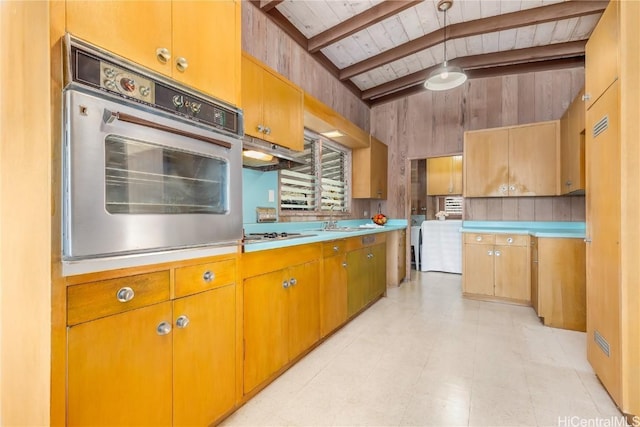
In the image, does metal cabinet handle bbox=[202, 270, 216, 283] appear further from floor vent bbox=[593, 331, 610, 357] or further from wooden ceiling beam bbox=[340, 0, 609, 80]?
wooden ceiling beam bbox=[340, 0, 609, 80]

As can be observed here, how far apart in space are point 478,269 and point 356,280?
185 cm

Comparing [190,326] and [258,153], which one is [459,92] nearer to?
[258,153]

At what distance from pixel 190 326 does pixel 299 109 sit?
186 centimetres

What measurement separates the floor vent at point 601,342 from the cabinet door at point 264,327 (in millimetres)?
1898

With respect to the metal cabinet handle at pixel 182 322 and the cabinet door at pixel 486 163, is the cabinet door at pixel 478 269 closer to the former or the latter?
the cabinet door at pixel 486 163

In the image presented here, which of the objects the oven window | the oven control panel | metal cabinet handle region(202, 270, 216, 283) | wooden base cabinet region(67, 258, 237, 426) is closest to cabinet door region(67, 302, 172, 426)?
wooden base cabinet region(67, 258, 237, 426)

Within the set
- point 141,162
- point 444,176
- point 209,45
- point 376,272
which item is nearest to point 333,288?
point 376,272

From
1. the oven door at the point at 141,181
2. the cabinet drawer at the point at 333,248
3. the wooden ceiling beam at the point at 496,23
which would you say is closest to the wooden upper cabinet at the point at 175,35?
the oven door at the point at 141,181

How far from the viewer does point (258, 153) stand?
6.97ft

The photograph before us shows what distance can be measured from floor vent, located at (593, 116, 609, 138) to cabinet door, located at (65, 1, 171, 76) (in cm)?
233

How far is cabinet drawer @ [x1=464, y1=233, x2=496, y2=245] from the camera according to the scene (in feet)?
12.3

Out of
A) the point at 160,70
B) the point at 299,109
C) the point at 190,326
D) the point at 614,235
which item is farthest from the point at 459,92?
the point at 190,326

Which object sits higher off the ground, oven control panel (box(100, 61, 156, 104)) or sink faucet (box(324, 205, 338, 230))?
oven control panel (box(100, 61, 156, 104))

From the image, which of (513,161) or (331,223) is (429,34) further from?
(331,223)
